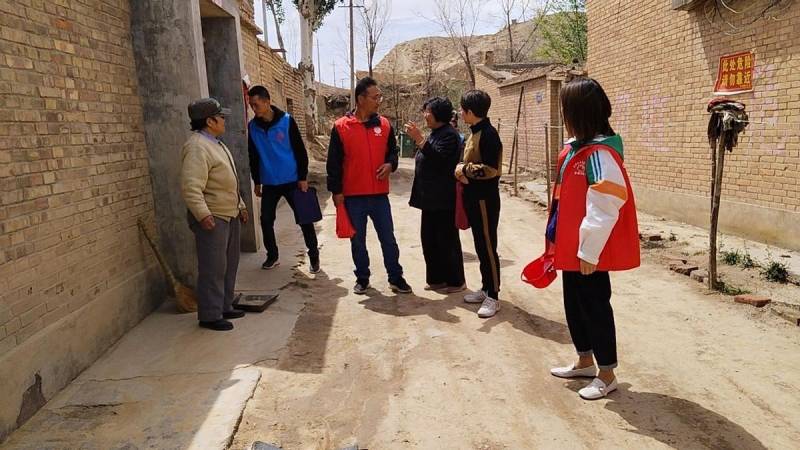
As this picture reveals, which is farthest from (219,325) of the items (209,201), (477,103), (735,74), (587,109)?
(735,74)

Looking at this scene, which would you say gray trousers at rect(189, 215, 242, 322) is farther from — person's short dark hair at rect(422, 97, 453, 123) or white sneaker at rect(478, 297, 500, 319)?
white sneaker at rect(478, 297, 500, 319)

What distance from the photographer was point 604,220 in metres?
2.72

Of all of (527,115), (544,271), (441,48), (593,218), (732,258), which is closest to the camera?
(593,218)

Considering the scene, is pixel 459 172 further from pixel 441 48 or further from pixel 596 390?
pixel 441 48

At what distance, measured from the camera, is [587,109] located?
285 cm

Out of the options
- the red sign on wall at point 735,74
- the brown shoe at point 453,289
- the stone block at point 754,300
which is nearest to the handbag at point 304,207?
the brown shoe at point 453,289

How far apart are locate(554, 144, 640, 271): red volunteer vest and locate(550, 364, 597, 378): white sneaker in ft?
2.57

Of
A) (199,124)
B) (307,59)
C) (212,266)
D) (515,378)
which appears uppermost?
(307,59)

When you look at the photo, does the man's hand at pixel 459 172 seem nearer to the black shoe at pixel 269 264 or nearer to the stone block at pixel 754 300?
the black shoe at pixel 269 264

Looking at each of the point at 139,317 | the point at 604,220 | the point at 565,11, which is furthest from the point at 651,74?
the point at 565,11

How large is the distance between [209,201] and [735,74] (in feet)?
21.9

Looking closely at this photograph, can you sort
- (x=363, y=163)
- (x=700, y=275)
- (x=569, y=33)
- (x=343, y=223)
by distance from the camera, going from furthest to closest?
(x=569, y=33) → (x=700, y=275) → (x=343, y=223) → (x=363, y=163)

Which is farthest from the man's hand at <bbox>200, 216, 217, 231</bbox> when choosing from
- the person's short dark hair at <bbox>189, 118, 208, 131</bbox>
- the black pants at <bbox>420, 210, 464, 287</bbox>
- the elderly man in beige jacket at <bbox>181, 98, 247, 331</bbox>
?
the black pants at <bbox>420, 210, 464, 287</bbox>

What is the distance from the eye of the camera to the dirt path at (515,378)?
279 centimetres
